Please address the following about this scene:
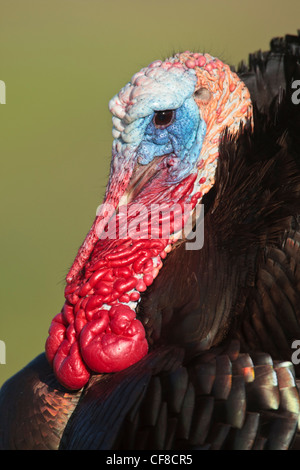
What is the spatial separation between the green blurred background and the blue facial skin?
2.60m

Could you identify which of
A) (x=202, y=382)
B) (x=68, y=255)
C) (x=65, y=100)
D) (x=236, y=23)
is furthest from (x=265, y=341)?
(x=236, y=23)

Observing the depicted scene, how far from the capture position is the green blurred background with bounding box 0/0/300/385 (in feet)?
22.4

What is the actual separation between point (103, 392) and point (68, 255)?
4.60 meters

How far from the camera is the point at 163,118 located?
2.73 meters

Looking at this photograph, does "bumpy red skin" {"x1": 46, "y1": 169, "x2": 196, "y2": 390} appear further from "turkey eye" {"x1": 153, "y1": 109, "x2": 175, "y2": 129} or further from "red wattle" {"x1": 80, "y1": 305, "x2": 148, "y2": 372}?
"turkey eye" {"x1": 153, "y1": 109, "x2": 175, "y2": 129}

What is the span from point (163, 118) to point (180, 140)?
10 cm

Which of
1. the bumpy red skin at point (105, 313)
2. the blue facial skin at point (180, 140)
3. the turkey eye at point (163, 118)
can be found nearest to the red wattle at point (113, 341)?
the bumpy red skin at point (105, 313)

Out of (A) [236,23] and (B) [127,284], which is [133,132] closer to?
(B) [127,284]

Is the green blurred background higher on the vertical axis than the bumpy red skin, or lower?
higher

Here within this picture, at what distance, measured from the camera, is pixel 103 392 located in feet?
8.09

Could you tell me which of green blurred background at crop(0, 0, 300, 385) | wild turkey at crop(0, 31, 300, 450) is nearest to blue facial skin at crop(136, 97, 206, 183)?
wild turkey at crop(0, 31, 300, 450)
